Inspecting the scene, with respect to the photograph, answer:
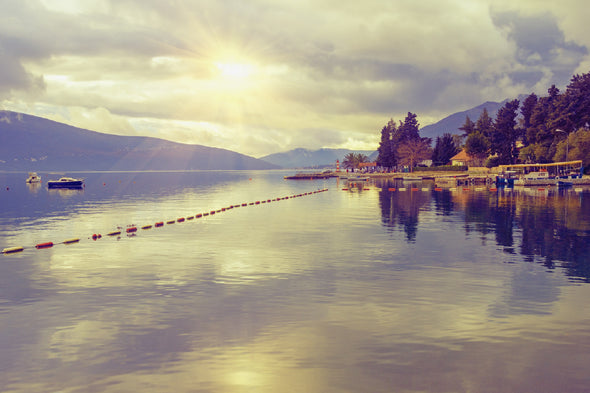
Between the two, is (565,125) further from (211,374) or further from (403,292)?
(211,374)

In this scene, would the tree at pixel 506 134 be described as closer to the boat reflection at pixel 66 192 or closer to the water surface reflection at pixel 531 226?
the water surface reflection at pixel 531 226

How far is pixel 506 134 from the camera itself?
610 feet

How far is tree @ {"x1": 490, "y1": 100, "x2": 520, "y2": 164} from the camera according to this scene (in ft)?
603

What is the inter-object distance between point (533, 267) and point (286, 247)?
1943 cm

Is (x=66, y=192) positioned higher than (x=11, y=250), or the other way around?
(x=66, y=192)

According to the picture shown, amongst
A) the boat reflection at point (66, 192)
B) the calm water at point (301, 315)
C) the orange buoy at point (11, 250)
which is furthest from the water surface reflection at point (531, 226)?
the boat reflection at point (66, 192)

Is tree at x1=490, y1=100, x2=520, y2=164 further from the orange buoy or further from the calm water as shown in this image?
the orange buoy

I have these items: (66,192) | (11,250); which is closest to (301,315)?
(11,250)

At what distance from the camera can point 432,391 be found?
45.1 feet

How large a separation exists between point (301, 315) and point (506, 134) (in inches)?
7445

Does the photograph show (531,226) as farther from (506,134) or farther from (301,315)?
(506,134)

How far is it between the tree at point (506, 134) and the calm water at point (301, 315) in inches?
6142

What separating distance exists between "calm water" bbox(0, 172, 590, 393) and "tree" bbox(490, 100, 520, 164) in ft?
512

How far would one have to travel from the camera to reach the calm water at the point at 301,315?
1483 centimetres
